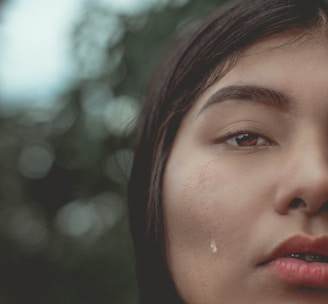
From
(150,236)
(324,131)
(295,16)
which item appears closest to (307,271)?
(324,131)

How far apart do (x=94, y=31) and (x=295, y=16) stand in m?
1.54

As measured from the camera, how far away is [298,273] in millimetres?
1204

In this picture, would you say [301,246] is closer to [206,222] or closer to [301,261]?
[301,261]

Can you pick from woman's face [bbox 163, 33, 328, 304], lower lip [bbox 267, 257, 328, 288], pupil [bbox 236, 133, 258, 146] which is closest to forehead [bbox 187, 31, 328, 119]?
woman's face [bbox 163, 33, 328, 304]

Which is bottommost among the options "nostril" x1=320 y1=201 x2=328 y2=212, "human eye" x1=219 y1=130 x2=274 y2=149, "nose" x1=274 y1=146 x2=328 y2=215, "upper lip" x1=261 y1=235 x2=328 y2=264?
"upper lip" x1=261 y1=235 x2=328 y2=264

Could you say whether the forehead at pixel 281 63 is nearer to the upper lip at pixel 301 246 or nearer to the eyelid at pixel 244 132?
the eyelid at pixel 244 132

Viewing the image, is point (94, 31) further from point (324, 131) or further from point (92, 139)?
point (324, 131)

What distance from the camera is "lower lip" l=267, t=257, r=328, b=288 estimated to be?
3.94 ft

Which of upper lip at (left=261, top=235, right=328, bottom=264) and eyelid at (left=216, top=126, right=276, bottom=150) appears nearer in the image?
upper lip at (left=261, top=235, right=328, bottom=264)

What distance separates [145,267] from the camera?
159 centimetres

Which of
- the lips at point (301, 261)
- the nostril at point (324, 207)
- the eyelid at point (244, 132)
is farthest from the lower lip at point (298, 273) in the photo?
the eyelid at point (244, 132)

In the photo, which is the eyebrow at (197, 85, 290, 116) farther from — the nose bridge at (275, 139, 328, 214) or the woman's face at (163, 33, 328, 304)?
the nose bridge at (275, 139, 328, 214)

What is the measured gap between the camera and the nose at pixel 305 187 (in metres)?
1.21

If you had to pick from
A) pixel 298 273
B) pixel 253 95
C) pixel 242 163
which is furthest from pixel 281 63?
pixel 298 273
